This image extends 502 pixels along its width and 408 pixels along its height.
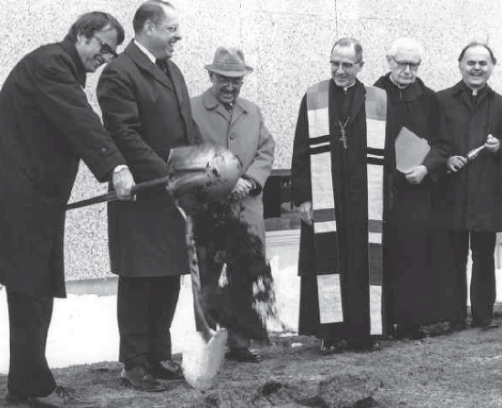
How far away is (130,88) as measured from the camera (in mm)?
5074

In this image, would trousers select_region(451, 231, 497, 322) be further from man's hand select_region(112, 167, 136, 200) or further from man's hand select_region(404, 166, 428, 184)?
man's hand select_region(112, 167, 136, 200)

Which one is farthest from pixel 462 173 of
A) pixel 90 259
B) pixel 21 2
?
pixel 21 2

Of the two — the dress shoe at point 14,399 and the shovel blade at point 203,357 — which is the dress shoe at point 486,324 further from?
the dress shoe at point 14,399

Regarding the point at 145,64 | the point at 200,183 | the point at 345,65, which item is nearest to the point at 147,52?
the point at 145,64

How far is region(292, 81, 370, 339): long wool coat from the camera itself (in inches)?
244

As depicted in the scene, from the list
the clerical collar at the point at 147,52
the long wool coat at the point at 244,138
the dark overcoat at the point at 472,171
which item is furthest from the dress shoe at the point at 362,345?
the clerical collar at the point at 147,52

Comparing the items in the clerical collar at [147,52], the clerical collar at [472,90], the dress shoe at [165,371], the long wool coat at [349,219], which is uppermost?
the clerical collar at [147,52]

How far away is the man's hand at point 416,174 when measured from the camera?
6524 mm

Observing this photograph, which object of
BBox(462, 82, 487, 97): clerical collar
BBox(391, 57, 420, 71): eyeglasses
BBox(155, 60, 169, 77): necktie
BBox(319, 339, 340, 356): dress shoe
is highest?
BBox(391, 57, 420, 71): eyeglasses

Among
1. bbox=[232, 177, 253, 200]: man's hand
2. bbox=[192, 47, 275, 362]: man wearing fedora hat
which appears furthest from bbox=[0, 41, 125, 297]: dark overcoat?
bbox=[192, 47, 275, 362]: man wearing fedora hat

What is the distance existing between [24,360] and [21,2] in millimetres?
2998

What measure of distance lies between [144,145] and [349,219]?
1.63m

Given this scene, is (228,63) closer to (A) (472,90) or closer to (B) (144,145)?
(B) (144,145)

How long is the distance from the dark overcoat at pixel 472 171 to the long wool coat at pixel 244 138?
1.28 meters
